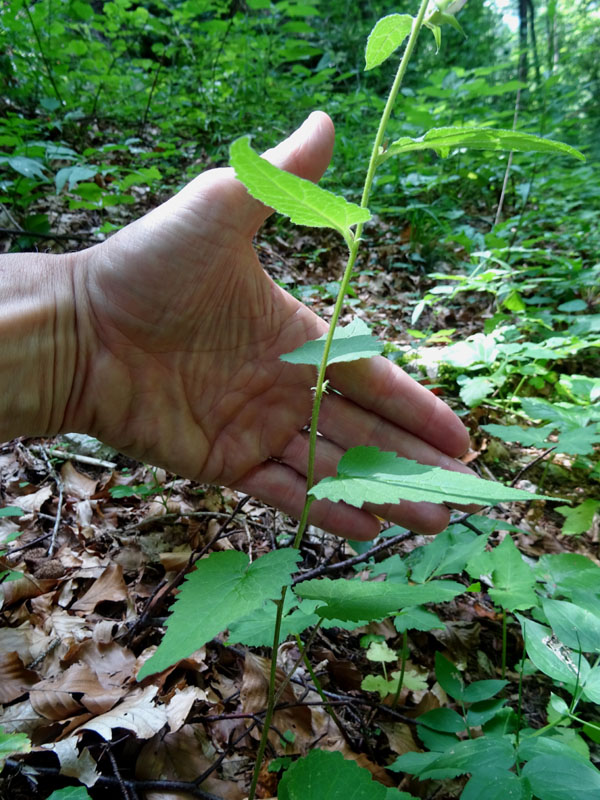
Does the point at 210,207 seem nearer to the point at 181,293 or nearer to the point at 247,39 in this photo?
the point at 181,293

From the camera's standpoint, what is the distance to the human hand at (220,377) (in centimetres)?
146

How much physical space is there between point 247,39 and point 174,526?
8.21 m

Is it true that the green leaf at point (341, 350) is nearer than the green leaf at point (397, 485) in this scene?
No

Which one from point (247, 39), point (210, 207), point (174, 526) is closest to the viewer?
point (210, 207)

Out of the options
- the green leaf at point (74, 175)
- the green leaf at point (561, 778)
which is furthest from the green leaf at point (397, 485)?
the green leaf at point (74, 175)

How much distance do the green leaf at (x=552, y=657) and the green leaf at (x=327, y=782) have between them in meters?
0.47

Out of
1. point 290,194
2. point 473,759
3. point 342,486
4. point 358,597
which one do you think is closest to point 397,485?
point 342,486

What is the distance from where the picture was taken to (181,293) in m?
1.52

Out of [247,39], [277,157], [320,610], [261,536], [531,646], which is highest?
[247,39]

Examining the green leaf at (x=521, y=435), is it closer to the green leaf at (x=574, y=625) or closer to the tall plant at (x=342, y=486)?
the green leaf at (x=574, y=625)

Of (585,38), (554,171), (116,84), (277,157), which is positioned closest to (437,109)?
(554,171)

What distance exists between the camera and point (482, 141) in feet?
2.95

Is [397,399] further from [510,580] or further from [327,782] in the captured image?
[327,782]

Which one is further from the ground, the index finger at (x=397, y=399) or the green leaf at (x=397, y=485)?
the green leaf at (x=397, y=485)
